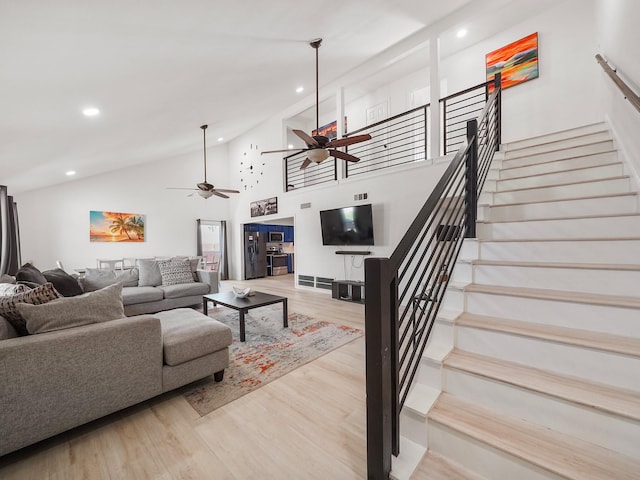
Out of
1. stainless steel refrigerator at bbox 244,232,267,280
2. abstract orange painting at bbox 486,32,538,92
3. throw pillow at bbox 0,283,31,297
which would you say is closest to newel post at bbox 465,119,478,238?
throw pillow at bbox 0,283,31,297

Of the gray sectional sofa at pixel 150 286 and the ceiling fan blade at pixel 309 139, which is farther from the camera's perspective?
the gray sectional sofa at pixel 150 286

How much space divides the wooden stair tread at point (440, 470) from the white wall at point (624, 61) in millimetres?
2474

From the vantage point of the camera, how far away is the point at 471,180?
2221 mm

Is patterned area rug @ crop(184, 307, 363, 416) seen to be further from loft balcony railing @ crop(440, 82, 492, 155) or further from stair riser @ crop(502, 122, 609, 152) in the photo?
loft balcony railing @ crop(440, 82, 492, 155)

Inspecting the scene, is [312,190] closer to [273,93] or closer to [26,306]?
[273,93]

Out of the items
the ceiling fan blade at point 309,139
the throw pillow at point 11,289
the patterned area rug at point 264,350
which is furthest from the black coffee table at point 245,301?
the ceiling fan blade at point 309,139

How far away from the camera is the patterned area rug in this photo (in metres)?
2.16

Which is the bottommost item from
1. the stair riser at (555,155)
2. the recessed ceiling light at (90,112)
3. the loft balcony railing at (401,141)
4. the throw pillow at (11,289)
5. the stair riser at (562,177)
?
the throw pillow at (11,289)

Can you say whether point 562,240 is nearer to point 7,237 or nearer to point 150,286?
point 150,286

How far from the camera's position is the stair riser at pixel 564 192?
2.22 m

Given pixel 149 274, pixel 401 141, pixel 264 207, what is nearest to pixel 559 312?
pixel 149 274

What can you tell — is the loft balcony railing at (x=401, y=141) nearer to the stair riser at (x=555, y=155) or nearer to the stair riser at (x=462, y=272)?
the stair riser at (x=555, y=155)

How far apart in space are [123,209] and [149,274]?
3.38m

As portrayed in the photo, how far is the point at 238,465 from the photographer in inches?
57.0
